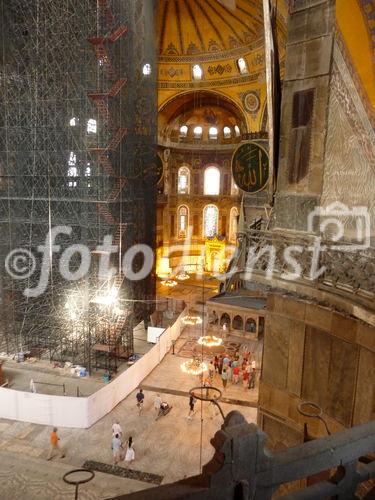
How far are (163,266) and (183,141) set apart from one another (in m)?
8.20

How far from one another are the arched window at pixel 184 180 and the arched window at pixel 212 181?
1.20 m

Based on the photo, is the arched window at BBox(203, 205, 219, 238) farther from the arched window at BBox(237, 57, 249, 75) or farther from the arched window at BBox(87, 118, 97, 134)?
the arched window at BBox(87, 118, 97, 134)

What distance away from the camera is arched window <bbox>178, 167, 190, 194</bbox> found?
28047mm

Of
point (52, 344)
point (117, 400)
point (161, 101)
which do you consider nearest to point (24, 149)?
point (52, 344)

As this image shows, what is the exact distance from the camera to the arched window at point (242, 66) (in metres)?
21.5

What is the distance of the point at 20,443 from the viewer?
9.87 m

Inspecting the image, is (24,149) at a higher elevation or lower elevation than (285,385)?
higher

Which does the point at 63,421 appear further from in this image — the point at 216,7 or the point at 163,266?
the point at 216,7

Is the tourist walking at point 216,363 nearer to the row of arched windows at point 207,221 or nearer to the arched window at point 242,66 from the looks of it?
the row of arched windows at point 207,221

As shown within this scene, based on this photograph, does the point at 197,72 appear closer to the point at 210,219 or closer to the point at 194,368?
the point at 210,219

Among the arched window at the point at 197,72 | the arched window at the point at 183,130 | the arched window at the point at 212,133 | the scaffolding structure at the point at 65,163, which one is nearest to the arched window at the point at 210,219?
the arched window at the point at 212,133

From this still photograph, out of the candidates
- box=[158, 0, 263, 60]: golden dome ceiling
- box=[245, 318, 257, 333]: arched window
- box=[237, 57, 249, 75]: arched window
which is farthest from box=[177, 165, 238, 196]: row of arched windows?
box=[245, 318, 257, 333]: arched window

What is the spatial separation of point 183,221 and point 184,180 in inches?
108

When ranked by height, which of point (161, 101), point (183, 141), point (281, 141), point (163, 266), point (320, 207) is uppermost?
point (161, 101)
